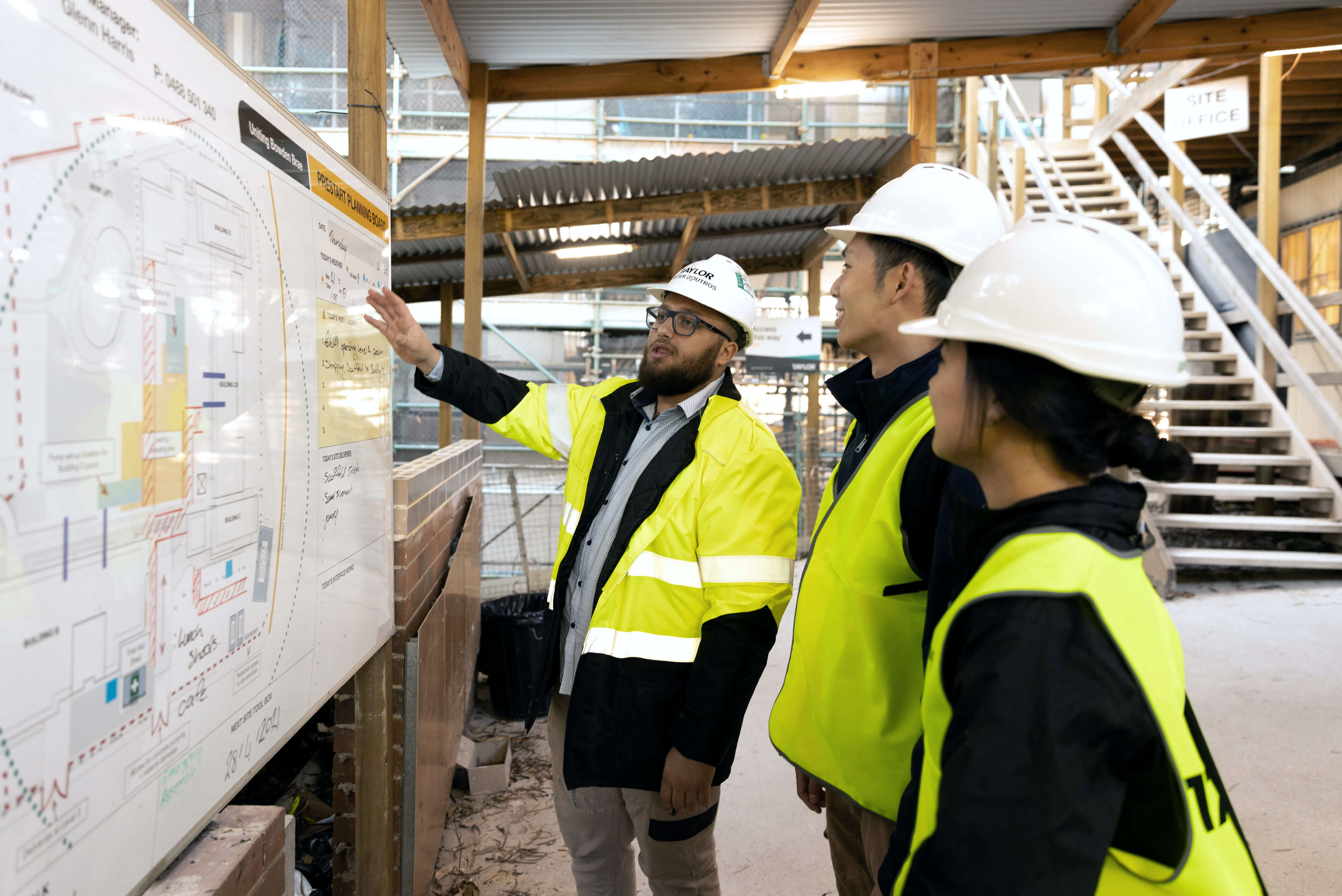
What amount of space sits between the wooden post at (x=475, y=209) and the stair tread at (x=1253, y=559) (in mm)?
6118

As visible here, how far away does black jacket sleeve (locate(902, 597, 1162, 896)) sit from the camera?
108 cm

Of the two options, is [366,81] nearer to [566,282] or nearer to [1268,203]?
[566,282]

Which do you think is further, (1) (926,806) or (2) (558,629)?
(2) (558,629)

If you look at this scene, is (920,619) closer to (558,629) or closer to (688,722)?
(688,722)

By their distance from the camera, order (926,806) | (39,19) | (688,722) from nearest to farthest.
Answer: (39,19) → (926,806) → (688,722)

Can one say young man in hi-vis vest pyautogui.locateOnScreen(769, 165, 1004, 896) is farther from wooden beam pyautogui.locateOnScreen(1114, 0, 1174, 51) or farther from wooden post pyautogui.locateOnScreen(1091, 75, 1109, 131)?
wooden post pyautogui.locateOnScreen(1091, 75, 1109, 131)

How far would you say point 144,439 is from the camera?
1273 mm

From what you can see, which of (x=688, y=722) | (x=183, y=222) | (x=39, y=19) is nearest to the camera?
(x=39, y=19)

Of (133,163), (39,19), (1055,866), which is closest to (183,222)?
(133,163)

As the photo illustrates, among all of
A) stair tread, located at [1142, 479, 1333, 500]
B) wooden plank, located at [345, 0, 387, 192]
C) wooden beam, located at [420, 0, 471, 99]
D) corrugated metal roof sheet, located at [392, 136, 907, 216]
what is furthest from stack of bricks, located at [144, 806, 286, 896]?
stair tread, located at [1142, 479, 1333, 500]

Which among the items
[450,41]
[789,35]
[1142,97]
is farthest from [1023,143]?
[450,41]

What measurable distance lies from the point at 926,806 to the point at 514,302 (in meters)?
15.8

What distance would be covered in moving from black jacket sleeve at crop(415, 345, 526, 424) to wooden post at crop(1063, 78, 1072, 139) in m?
13.9

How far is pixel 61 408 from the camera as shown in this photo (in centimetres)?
110
